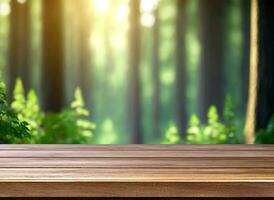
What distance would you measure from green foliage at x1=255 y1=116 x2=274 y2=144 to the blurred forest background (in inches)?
86.3

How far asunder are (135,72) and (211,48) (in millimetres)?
1168

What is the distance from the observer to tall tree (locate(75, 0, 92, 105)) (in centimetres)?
982

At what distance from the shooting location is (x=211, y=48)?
32.6 feet

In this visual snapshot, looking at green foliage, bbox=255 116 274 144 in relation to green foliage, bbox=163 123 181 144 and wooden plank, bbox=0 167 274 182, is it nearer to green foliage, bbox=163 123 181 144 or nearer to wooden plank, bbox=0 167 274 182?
green foliage, bbox=163 123 181 144

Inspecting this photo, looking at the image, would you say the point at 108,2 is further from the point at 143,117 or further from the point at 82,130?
the point at 82,130

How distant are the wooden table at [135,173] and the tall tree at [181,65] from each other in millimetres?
6832

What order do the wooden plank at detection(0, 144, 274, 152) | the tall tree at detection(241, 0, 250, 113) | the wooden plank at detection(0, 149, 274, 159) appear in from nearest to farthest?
the wooden plank at detection(0, 149, 274, 159)
the wooden plank at detection(0, 144, 274, 152)
the tall tree at detection(241, 0, 250, 113)

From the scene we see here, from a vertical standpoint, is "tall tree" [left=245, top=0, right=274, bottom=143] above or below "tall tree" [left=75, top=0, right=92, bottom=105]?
below

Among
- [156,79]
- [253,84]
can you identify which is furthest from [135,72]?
[253,84]

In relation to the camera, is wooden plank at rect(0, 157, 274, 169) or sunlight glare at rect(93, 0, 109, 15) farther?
sunlight glare at rect(93, 0, 109, 15)

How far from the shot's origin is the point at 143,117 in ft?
33.0

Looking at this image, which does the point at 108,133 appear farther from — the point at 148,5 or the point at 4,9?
the point at 4,9

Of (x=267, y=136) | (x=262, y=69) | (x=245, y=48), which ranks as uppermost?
(x=245, y=48)

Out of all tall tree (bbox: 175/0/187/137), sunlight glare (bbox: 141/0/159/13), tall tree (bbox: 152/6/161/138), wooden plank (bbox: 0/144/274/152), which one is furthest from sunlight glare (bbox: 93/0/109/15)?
wooden plank (bbox: 0/144/274/152)
